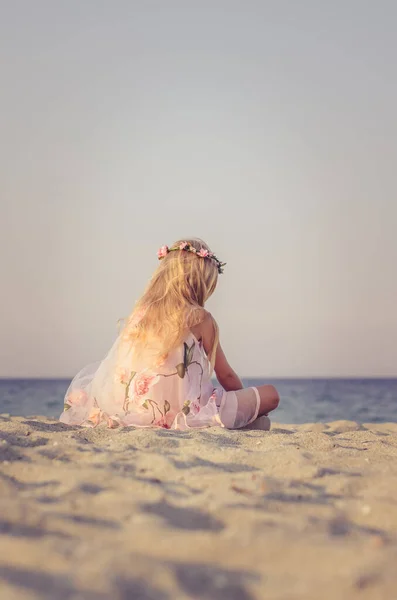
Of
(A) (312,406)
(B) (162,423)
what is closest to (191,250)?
(B) (162,423)

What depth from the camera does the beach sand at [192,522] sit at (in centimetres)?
135

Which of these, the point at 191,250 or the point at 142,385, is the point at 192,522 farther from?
the point at 191,250

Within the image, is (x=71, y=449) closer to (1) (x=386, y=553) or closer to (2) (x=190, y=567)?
(2) (x=190, y=567)

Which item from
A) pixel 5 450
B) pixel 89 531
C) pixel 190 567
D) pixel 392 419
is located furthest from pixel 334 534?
pixel 392 419

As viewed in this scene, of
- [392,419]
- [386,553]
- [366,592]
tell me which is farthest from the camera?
[392,419]

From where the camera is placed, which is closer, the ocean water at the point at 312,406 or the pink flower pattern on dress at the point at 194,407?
the pink flower pattern on dress at the point at 194,407

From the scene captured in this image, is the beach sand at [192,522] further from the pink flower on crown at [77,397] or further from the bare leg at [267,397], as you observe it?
the pink flower on crown at [77,397]

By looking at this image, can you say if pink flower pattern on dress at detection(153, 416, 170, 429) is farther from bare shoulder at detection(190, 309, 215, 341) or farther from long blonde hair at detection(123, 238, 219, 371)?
bare shoulder at detection(190, 309, 215, 341)

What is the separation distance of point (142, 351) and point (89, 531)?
7.99 feet

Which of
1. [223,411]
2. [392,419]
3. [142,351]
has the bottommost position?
[392,419]

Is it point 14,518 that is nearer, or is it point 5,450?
point 14,518

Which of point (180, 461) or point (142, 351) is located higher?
point (142, 351)

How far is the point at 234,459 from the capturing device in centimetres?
247

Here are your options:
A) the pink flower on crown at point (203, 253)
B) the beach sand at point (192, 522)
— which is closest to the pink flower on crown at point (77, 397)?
the pink flower on crown at point (203, 253)
